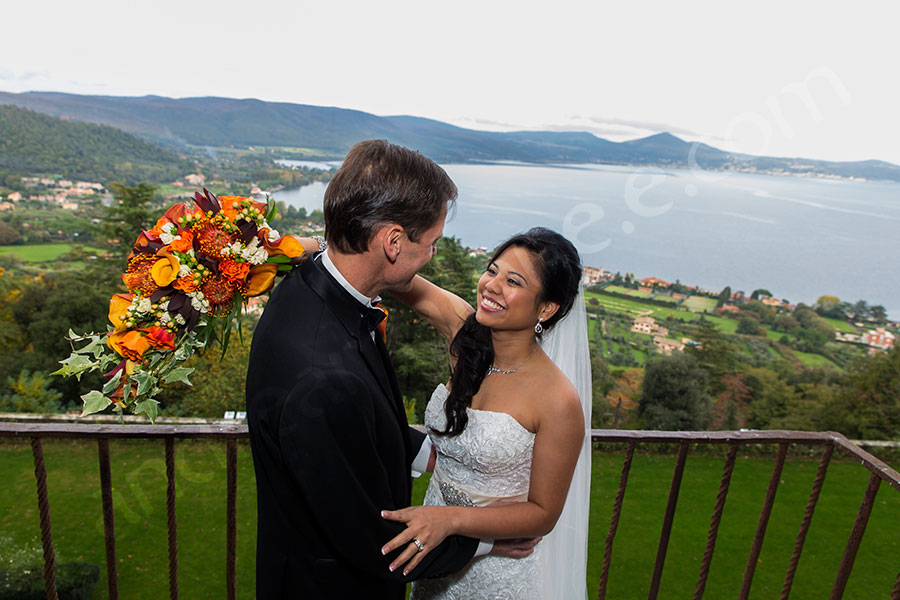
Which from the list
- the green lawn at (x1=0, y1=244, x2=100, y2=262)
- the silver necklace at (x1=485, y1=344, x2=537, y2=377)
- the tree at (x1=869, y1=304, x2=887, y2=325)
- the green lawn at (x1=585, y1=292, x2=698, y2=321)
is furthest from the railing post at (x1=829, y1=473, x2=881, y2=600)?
the tree at (x1=869, y1=304, x2=887, y2=325)

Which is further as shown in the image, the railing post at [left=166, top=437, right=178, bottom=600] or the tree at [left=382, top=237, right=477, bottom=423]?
the tree at [left=382, top=237, right=477, bottom=423]

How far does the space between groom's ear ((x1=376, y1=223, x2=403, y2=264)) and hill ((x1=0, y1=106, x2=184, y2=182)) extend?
28.8 m

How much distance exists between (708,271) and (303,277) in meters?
36.1

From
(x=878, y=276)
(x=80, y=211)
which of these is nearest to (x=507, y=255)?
(x=80, y=211)

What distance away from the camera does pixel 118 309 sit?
112 centimetres

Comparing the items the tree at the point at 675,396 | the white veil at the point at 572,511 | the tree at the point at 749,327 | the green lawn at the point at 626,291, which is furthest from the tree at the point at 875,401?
the white veil at the point at 572,511

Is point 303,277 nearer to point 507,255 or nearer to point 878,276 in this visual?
point 507,255

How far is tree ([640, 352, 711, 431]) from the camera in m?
15.1

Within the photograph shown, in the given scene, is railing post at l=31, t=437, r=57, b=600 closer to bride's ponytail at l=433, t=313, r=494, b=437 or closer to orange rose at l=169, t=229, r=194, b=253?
orange rose at l=169, t=229, r=194, b=253

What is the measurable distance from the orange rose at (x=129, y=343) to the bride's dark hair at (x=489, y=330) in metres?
0.85

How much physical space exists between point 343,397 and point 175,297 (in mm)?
500

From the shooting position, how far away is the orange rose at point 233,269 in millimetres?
1169

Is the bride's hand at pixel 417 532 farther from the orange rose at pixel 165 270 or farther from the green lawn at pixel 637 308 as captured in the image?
the green lawn at pixel 637 308

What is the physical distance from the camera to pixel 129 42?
36.1 m
